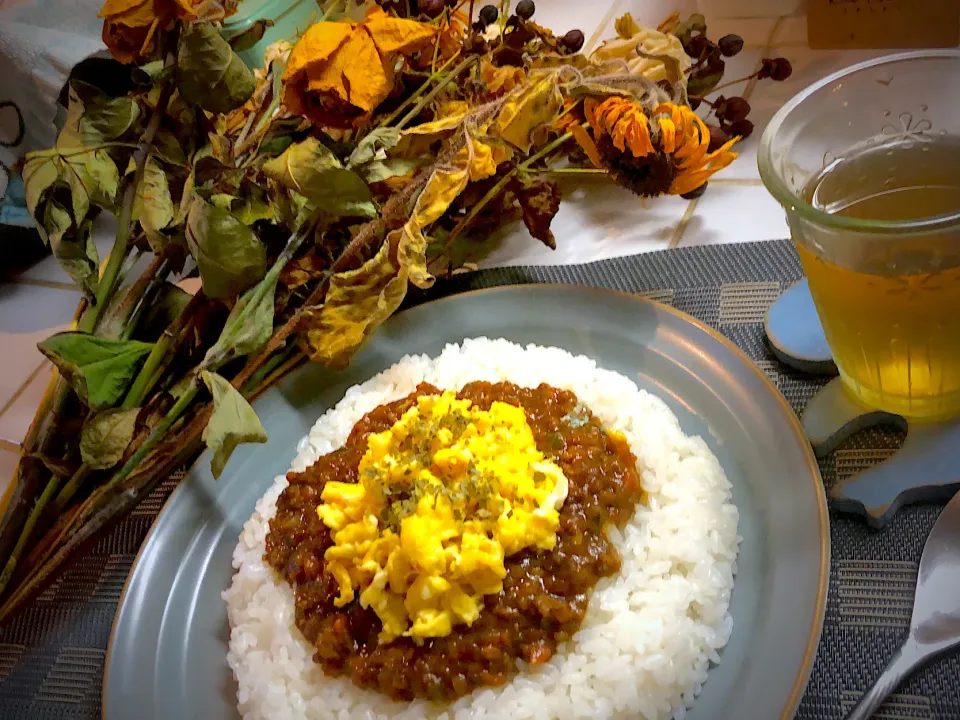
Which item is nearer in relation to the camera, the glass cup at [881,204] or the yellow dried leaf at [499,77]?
the glass cup at [881,204]

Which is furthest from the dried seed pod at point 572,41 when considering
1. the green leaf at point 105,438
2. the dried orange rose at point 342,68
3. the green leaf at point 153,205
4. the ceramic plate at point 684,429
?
the green leaf at point 105,438

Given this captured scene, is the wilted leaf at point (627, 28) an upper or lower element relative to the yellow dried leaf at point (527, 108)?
lower

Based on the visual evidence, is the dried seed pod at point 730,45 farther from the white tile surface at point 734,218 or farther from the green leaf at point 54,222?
the green leaf at point 54,222

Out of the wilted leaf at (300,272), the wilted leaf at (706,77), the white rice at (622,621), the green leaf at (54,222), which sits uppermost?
the green leaf at (54,222)

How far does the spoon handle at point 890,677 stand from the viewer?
0.72 metres

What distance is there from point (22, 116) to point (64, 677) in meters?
1.36

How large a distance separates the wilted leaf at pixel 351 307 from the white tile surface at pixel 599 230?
1.05ft

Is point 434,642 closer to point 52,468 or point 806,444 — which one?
point 806,444

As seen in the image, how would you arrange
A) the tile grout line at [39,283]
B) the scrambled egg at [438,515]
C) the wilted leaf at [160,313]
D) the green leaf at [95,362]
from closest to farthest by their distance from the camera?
1. the scrambled egg at [438,515]
2. the green leaf at [95,362]
3. the wilted leaf at [160,313]
4. the tile grout line at [39,283]

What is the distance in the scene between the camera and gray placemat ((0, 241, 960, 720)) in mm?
759

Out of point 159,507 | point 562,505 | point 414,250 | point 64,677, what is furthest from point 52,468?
point 562,505

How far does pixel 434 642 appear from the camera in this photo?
848mm

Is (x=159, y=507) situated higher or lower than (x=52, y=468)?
lower

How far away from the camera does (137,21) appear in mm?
976
